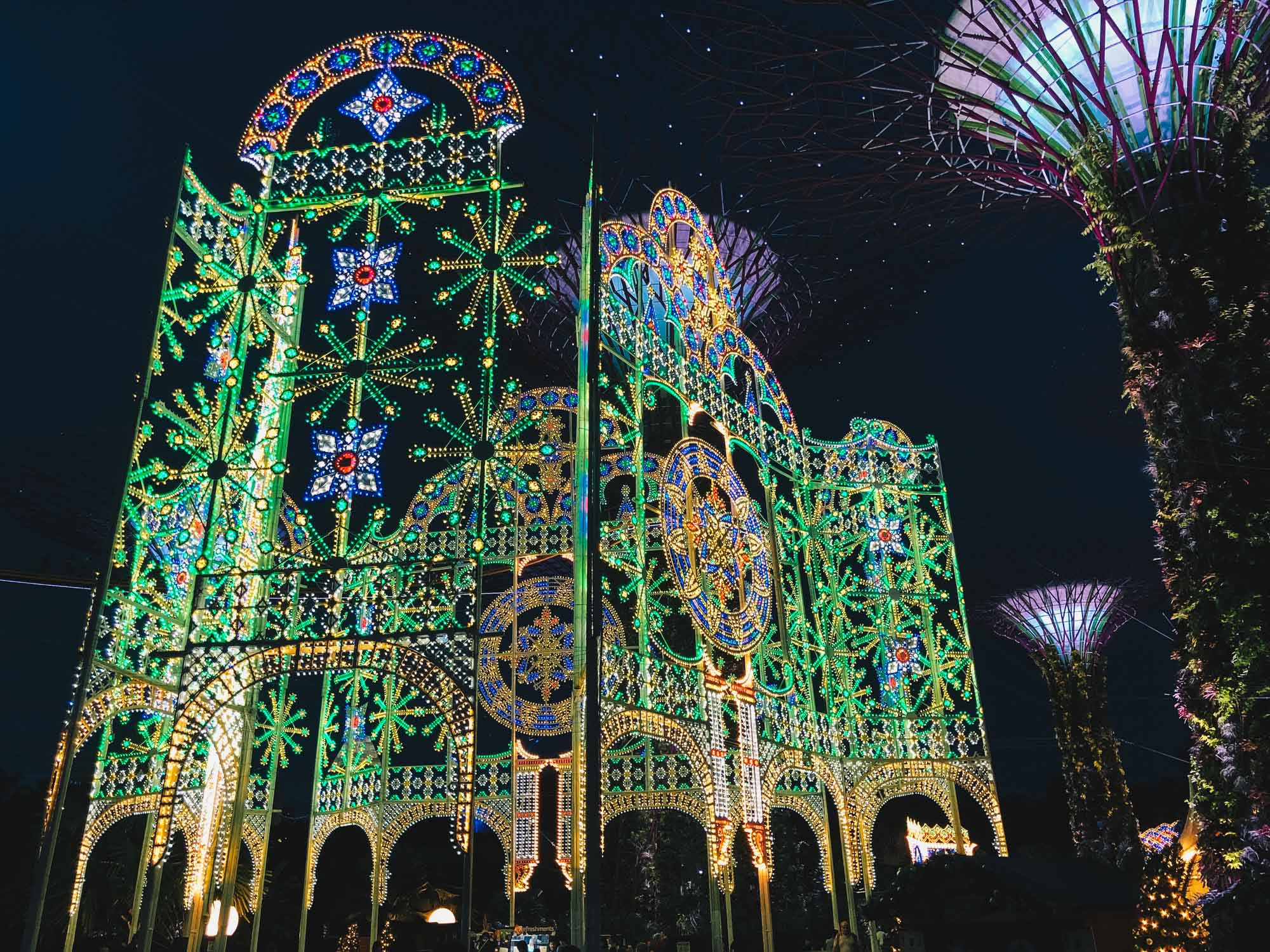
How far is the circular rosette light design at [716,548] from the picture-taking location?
1480 cm

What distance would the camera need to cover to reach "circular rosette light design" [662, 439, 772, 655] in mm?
14797

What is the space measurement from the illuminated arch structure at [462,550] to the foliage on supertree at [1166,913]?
492cm

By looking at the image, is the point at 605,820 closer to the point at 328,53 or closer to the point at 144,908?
the point at 144,908

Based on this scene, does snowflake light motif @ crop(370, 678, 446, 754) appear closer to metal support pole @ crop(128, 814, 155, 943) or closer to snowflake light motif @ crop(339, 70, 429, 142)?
metal support pole @ crop(128, 814, 155, 943)

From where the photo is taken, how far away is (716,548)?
51.3ft

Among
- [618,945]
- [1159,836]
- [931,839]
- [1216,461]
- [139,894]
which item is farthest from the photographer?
[1159,836]

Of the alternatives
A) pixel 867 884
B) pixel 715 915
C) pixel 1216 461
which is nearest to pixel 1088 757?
pixel 867 884

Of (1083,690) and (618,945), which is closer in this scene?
(618,945)

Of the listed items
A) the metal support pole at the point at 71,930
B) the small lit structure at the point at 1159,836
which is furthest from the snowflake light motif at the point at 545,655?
the small lit structure at the point at 1159,836

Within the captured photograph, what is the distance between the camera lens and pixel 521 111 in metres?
12.3

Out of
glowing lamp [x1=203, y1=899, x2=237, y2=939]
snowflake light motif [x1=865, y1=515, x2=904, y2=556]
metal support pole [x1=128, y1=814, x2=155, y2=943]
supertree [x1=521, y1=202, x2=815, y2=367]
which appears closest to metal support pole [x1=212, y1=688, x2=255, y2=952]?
glowing lamp [x1=203, y1=899, x2=237, y2=939]

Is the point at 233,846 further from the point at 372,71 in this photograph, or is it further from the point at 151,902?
the point at 372,71

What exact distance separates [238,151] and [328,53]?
1.69 meters

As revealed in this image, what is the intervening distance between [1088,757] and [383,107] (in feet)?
70.3
